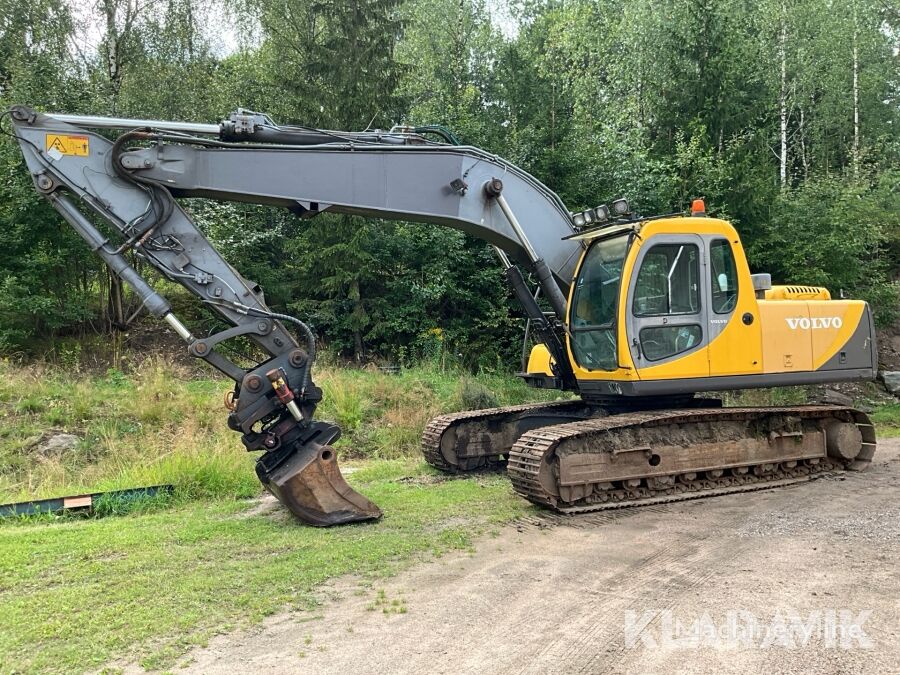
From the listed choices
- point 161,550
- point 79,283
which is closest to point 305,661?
point 161,550

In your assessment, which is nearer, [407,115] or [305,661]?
[305,661]

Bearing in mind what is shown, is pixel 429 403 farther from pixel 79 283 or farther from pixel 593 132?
pixel 593 132

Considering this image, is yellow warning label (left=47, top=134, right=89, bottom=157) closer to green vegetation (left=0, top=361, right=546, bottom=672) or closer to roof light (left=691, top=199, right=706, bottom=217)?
green vegetation (left=0, top=361, right=546, bottom=672)

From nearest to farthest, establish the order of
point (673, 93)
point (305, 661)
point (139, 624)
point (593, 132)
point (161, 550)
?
point (305, 661), point (139, 624), point (161, 550), point (673, 93), point (593, 132)

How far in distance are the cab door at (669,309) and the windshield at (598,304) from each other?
Result: 211 mm

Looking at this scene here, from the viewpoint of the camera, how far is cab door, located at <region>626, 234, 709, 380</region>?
259 inches

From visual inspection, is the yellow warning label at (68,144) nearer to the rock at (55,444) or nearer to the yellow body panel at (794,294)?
the rock at (55,444)

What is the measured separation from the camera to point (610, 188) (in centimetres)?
1598

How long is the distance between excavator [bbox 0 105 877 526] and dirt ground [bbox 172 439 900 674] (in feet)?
3.58

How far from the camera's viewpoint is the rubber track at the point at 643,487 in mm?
6035

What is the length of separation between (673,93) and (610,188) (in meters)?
3.41

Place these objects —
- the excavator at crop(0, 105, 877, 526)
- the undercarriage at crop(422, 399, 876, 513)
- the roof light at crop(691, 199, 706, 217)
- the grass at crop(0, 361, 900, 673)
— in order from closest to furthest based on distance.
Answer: the grass at crop(0, 361, 900, 673)
the excavator at crop(0, 105, 877, 526)
the undercarriage at crop(422, 399, 876, 513)
the roof light at crop(691, 199, 706, 217)

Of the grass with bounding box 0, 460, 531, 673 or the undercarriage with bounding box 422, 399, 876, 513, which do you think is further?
the undercarriage with bounding box 422, 399, 876, 513

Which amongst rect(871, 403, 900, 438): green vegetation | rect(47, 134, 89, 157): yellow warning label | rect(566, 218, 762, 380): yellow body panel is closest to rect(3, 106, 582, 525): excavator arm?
rect(47, 134, 89, 157): yellow warning label
